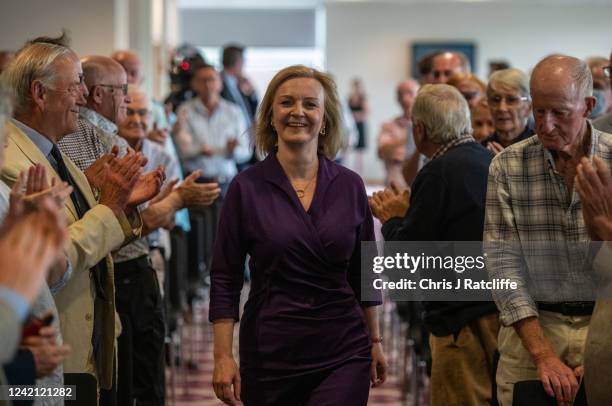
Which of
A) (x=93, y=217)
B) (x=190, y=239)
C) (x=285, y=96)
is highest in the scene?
(x=285, y=96)

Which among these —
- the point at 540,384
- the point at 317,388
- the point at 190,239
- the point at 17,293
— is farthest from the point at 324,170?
the point at 190,239

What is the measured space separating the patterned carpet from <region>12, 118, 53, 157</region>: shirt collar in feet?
8.70

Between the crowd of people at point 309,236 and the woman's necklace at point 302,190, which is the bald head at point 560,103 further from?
the woman's necklace at point 302,190

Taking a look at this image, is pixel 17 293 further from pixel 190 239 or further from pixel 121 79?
pixel 190 239

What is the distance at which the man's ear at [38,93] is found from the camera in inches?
129

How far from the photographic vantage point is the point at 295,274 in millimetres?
3184

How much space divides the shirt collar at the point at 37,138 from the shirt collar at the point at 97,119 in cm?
83

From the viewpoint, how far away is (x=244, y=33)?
22984 millimetres

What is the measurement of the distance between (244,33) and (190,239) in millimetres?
16846

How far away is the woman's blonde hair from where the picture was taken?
3.41 meters

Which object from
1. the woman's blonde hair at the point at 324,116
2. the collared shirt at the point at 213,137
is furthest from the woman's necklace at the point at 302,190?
the collared shirt at the point at 213,137

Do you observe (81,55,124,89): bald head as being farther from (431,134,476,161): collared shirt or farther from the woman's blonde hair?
(431,134,476,161): collared shirt

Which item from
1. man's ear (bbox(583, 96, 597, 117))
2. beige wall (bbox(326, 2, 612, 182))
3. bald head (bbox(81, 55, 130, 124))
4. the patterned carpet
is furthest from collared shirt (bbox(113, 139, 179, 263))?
beige wall (bbox(326, 2, 612, 182))

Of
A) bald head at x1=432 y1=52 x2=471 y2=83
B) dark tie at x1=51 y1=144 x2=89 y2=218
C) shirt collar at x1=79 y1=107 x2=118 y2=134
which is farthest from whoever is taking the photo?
bald head at x1=432 y1=52 x2=471 y2=83
